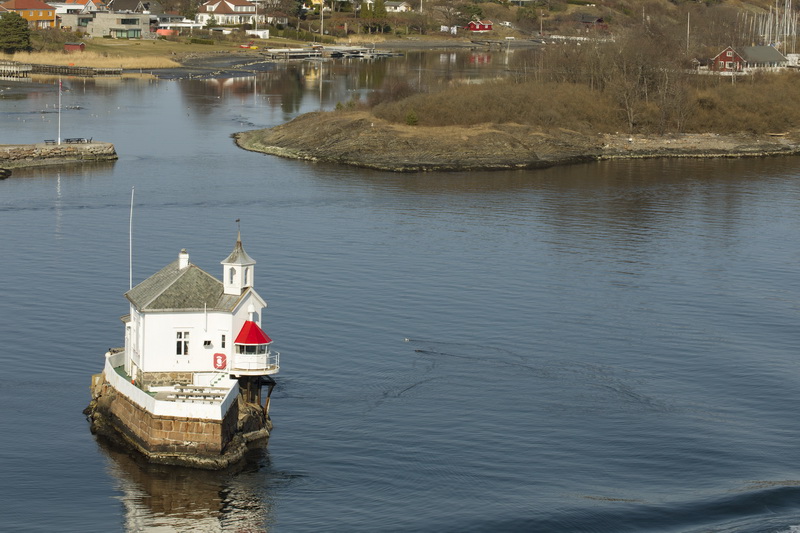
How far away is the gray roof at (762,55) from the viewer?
14500 centimetres

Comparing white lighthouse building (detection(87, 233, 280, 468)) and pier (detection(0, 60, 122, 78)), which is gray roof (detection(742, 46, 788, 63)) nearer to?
pier (detection(0, 60, 122, 78))

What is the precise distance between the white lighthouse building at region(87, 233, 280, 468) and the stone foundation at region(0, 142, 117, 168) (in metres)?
59.2

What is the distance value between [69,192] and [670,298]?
45627mm

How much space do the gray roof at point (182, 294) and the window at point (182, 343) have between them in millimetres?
880

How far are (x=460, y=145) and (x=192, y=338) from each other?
64.8 metres

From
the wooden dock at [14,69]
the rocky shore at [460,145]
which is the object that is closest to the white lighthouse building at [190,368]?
the rocky shore at [460,145]

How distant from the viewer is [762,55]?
481ft

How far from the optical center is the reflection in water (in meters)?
34.3

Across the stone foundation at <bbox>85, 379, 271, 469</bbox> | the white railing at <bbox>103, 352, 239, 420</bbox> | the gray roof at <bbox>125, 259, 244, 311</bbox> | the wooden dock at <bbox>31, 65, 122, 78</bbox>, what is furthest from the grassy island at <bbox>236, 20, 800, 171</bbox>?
the wooden dock at <bbox>31, 65, 122, 78</bbox>

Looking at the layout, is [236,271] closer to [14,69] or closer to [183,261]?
[183,261]

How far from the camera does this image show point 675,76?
120125 millimetres

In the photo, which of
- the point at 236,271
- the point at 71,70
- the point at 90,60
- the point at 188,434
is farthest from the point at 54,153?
the point at 90,60

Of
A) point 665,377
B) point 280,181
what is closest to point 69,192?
point 280,181

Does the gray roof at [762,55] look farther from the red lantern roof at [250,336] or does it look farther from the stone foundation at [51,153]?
the red lantern roof at [250,336]
